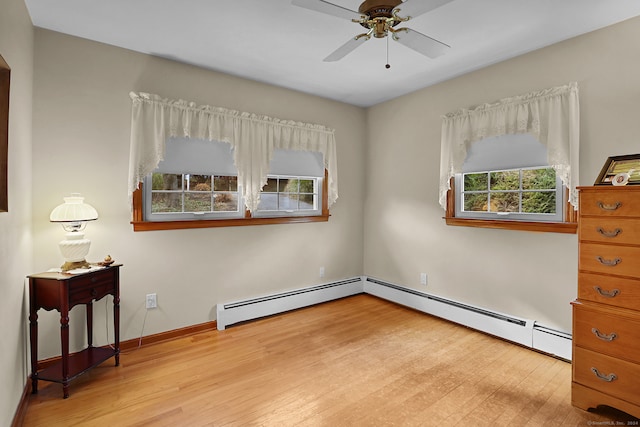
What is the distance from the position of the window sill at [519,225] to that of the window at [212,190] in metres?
1.63

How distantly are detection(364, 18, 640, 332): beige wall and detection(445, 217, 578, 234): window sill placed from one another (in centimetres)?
7

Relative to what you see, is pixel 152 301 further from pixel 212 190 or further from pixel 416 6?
pixel 416 6

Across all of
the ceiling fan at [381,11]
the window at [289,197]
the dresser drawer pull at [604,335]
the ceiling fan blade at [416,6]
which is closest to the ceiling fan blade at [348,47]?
the ceiling fan at [381,11]

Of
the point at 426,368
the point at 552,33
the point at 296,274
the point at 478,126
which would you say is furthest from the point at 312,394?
the point at 552,33

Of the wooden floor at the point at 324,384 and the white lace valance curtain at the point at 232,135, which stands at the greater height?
the white lace valance curtain at the point at 232,135

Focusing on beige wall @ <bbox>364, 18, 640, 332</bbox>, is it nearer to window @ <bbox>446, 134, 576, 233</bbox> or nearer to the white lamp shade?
window @ <bbox>446, 134, 576, 233</bbox>

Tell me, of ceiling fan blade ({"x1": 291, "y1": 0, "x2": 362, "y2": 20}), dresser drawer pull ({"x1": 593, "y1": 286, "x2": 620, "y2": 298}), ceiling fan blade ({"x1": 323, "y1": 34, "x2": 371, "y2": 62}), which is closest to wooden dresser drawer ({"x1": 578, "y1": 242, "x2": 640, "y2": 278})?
dresser drawer pull ({"x1": 593, "y1": 286, "x2": 620, "y2": 298})

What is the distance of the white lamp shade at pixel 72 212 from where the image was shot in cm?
217

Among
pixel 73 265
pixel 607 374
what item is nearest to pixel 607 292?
pixel 607 374

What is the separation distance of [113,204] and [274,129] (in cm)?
171

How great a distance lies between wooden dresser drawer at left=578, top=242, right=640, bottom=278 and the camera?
70.0 inches

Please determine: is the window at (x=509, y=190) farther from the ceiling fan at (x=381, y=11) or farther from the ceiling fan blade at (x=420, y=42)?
the ceiling fan at (x=381, y=11)

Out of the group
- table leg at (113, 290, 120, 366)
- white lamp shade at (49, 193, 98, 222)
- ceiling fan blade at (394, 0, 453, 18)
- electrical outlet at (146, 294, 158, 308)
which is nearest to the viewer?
ceiling fan blade at (394, 0, 453, 18)

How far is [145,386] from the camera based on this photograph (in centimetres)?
221
